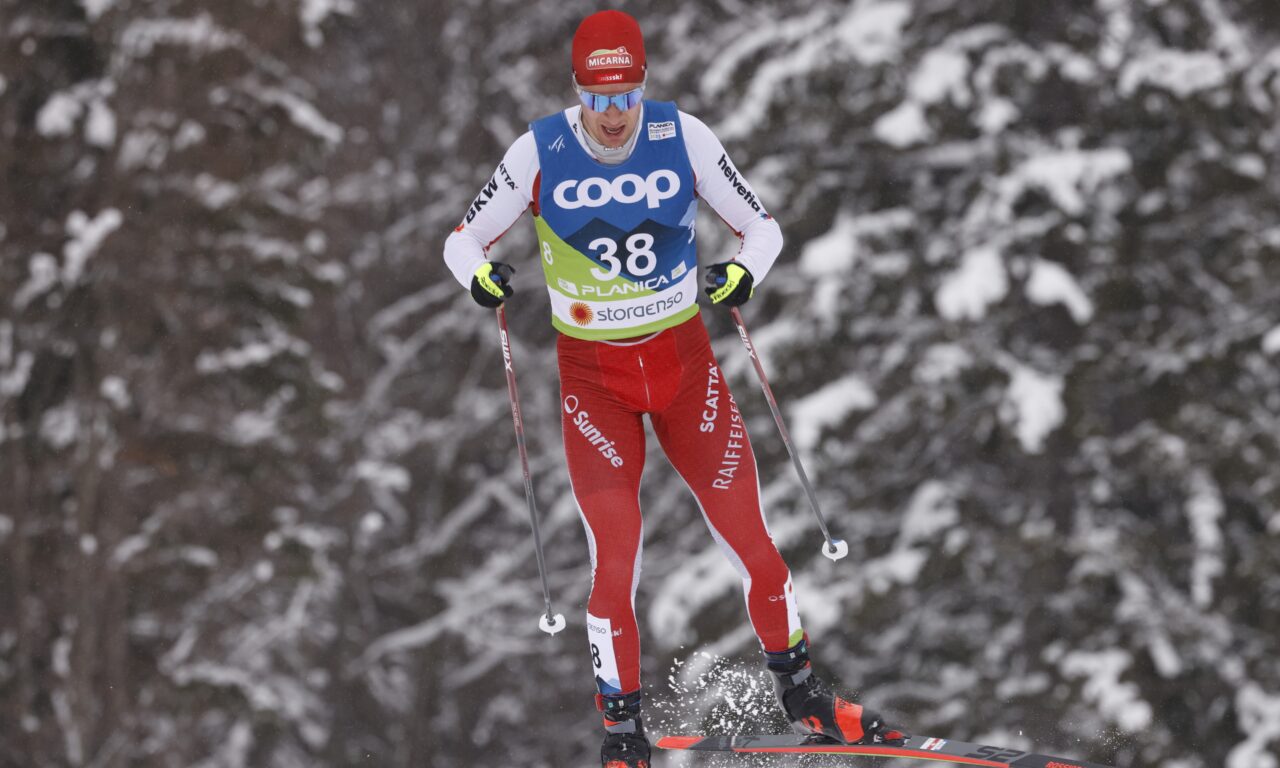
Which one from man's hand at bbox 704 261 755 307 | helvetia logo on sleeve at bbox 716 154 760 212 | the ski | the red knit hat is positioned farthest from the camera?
the ski

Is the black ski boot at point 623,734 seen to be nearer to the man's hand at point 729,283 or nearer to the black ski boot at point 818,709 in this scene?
the black ski boot at point 818,709

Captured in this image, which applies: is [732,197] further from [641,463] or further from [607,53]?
[641,463]

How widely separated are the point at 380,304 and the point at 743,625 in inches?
234

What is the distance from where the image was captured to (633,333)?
6.61 metres

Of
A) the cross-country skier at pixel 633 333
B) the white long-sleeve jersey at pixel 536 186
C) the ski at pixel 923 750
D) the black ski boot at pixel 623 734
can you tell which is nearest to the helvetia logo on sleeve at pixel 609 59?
the cross-country skier at pixel 633 333

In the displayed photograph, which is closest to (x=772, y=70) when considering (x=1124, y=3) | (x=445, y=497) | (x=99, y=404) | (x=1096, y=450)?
(x=1124, y=3)

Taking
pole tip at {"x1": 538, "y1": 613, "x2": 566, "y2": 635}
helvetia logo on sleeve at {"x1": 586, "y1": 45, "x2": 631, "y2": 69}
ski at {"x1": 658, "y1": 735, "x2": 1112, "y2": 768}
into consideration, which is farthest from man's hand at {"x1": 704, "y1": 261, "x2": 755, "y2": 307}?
ski at {"x1": 658, "y1": 735, "x2": 1112, "y2": 768}

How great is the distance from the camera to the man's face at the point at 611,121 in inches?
241

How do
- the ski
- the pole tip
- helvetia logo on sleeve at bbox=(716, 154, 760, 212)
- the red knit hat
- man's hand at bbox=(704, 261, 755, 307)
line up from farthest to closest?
the ski < helvetia logo on sleeve at bbox=(716, 154, 760, 212) < man's hand at bbox=(704, 261, 755, 307) < the pole tip < the red knit hat

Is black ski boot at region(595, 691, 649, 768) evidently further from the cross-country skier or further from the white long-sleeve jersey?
the white long-sleeve jersey

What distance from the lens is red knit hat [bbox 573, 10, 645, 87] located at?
6.07 meters

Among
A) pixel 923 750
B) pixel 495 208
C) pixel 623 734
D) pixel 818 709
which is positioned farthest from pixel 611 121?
pixel 923 750

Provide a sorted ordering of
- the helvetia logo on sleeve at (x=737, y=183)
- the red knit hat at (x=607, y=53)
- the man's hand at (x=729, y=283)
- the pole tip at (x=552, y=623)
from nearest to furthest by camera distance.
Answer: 1. the red knit hat at (x=607, y=53)
2. the pole tip at (x=552, y=623)
3. the man's hand at (x=729, y=283)
4. the helvetia logo on sleeve at (x=737, y=183)

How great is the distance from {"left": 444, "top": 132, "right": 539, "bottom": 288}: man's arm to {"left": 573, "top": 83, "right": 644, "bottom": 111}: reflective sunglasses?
301 mm
